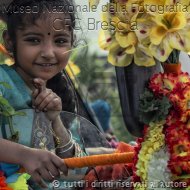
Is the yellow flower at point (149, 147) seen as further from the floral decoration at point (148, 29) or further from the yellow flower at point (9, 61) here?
the yellow flower at point (9, 61)

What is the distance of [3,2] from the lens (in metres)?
2.80

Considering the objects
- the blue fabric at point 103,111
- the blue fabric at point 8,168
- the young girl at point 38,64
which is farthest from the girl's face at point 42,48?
the blue fabric at point 103,111

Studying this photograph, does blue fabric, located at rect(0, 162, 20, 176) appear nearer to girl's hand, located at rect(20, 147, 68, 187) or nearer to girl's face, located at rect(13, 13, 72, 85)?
girl's hand, located at rect(20, 147, 68, 187)

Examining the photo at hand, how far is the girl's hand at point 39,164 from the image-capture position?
2.49 m

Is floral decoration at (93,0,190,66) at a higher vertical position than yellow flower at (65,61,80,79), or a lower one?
higher

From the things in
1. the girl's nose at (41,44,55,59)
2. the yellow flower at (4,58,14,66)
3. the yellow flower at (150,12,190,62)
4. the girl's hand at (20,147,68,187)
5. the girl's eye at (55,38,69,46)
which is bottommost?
the girl's hand at (20,147,68,187)

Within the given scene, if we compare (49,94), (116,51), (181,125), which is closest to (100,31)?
(116,51)

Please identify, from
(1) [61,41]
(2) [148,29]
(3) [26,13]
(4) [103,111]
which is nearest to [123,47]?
(2) [148,29]

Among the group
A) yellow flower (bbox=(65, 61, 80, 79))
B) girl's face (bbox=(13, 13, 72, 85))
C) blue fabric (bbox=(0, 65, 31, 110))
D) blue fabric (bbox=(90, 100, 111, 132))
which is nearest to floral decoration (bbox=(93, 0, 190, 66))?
girl's face (bbox=(13, 13, 72, 85))

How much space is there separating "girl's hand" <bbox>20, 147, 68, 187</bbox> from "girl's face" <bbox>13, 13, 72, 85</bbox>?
0.38 meters

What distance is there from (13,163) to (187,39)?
752 millimetres

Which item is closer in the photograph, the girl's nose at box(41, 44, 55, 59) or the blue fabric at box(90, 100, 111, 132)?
the girl's nose at box(41, 44, 55, 59)

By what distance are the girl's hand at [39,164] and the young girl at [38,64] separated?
0.13 meters

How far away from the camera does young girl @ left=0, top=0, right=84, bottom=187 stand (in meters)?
2.69
